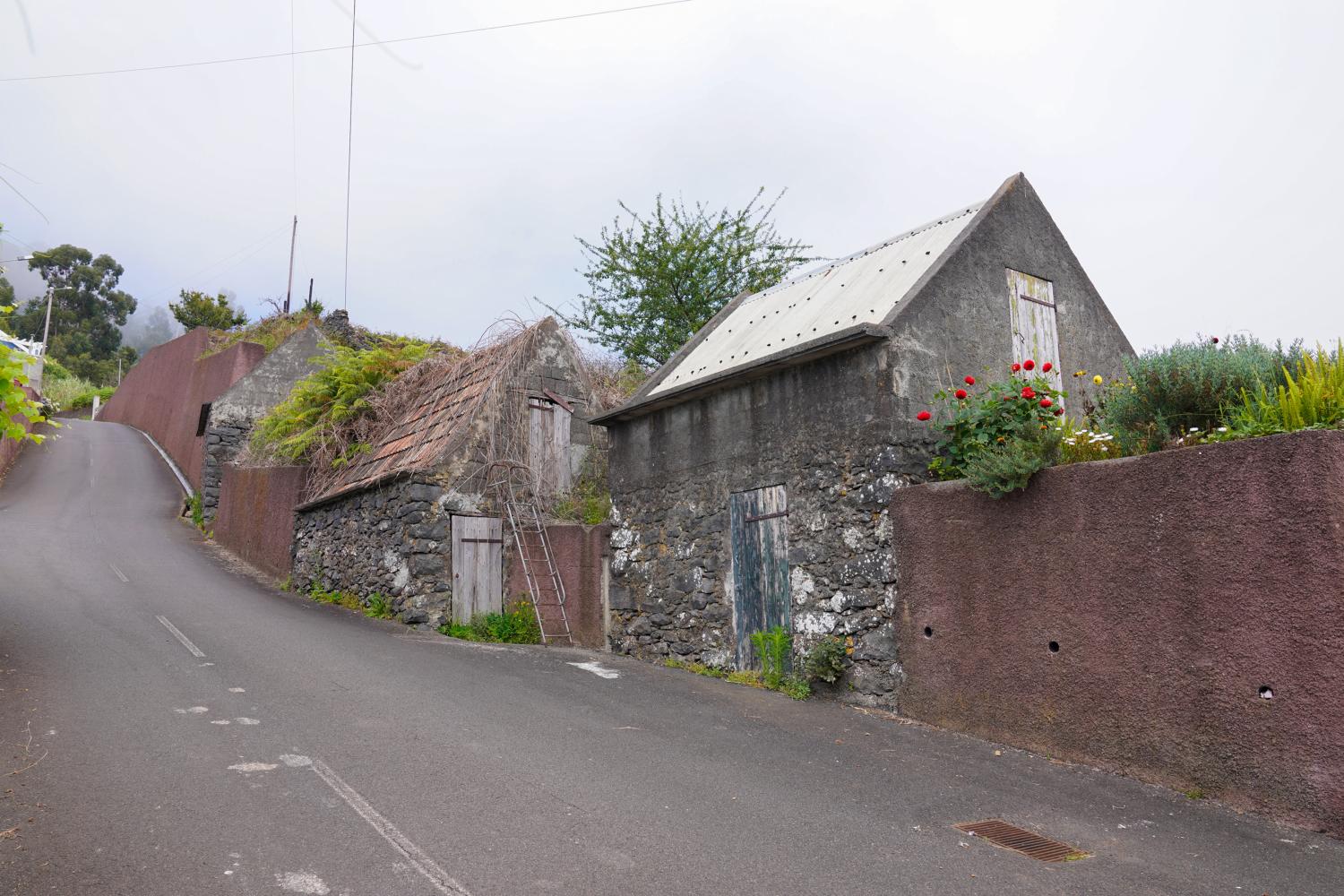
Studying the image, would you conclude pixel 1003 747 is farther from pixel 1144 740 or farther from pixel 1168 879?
pixel 1168 879

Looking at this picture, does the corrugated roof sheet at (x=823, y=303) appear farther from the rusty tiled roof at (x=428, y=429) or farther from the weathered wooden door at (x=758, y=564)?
the rusty tiled roof at (x=428, y=429)

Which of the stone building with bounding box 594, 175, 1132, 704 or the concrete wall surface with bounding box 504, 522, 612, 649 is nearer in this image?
the stone building with bounding box 594, 175, 1132, 704

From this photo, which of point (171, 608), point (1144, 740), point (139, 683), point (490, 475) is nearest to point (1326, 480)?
point (1144, 740)

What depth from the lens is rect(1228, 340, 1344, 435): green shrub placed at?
217 inches

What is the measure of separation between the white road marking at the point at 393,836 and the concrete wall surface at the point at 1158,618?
185 inches

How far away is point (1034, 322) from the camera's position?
9789 mm

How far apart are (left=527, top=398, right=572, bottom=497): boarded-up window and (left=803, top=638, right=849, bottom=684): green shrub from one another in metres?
6.71

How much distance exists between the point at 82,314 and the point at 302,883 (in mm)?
65703

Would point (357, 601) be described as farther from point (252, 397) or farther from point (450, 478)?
point (252, 397)

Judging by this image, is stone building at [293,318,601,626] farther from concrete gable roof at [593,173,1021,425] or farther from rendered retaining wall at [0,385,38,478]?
rendered retaining wall at [0,385,38,478]

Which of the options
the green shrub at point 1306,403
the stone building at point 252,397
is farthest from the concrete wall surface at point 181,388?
the green shrub at point 1306,403

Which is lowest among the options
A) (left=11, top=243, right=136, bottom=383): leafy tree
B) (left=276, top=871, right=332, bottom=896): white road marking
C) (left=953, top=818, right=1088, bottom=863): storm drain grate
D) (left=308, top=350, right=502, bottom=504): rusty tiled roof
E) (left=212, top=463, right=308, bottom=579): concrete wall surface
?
(left=953, top=818, right=1088, bottom=863): storm drain grate

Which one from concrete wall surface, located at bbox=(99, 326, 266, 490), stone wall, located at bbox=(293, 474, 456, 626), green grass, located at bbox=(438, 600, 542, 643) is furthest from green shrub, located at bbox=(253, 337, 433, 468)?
concrete wall surface, located at bbox=(99, 326, 266, 490)

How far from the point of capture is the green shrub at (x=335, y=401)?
52.3ft
